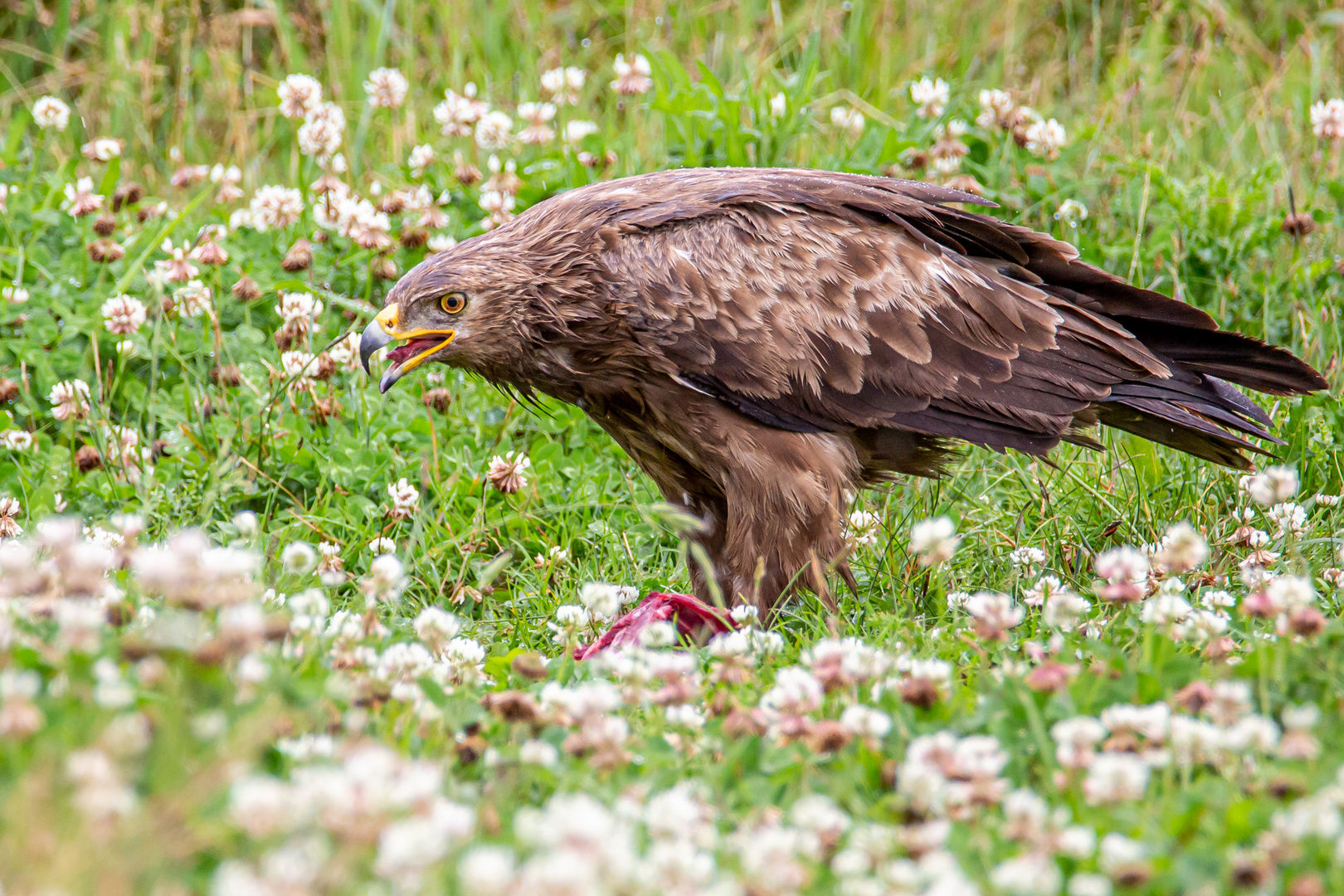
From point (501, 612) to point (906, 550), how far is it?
1.36 m

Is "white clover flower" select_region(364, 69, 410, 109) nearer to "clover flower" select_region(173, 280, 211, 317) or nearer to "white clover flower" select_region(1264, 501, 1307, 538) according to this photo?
"clover flower" select_region(173, 280, 211, 317)

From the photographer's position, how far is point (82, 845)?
1.66 meters

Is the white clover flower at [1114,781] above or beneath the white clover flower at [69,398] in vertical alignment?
above

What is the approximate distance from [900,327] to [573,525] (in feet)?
4.61

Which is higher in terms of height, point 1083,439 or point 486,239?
point 486,239

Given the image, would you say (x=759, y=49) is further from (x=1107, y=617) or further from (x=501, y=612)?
(x=1107, y=617)

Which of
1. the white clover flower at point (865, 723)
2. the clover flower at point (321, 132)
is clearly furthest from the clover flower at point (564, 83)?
the white clover flower at point (865, 723)

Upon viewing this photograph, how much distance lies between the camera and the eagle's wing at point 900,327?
415 centimetres

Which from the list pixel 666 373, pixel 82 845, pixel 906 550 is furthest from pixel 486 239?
pixel 82 845

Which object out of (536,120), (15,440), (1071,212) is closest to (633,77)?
(536,120)

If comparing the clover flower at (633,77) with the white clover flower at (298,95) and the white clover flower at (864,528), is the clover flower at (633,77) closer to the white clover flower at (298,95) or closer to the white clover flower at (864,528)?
the white clover flower at (298,95)

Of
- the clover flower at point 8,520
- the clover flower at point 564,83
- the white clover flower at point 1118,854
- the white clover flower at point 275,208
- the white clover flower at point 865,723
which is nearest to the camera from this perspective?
the white clover flower at point 1118,854

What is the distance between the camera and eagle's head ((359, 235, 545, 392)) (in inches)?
163

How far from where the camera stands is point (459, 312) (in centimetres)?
417
